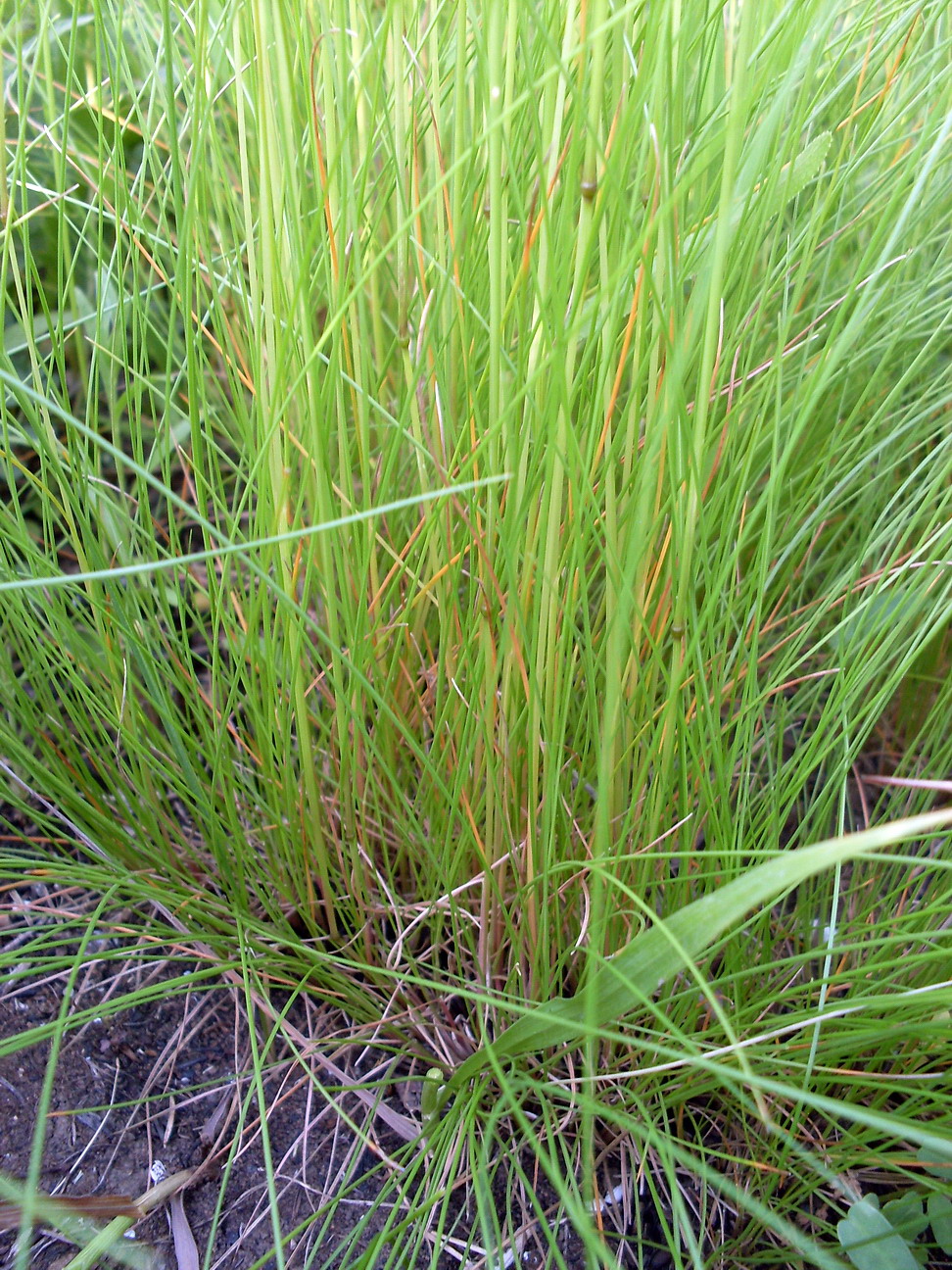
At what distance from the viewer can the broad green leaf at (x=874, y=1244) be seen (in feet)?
1.59

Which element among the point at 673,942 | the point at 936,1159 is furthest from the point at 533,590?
the point at 936,1159

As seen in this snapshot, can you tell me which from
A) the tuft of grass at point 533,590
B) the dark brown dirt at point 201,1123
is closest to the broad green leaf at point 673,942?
the tuft of grass at point 533,590

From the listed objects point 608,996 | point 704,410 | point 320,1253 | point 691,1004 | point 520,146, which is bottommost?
point 320,1253

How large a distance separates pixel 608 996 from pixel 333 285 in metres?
0.43

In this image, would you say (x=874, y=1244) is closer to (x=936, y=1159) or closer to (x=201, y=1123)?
(x=936, y=1159)

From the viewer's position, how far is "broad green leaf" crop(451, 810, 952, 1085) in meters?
0.31

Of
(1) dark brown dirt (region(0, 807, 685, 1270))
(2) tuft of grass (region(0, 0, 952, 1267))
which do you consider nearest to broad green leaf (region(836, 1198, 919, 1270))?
(2) tuft of grass (region(0, 0, 952, 1267))

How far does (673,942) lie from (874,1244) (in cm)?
30

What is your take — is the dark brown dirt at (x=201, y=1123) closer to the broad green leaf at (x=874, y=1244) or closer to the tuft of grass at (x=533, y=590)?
the tuft of grass at (x=533, y=590)

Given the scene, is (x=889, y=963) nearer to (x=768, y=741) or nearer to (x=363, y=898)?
(x=768, y=741)

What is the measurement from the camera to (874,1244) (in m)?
A: 0.50

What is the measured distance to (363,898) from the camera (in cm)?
67

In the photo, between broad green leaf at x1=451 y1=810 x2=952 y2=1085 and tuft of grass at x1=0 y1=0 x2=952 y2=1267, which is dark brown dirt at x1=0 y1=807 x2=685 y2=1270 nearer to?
tuft of grass at x1=0 y1=0 x2=952 y2=1267

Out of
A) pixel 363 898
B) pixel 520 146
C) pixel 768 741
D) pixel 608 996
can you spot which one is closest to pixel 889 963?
pixel 608 996
